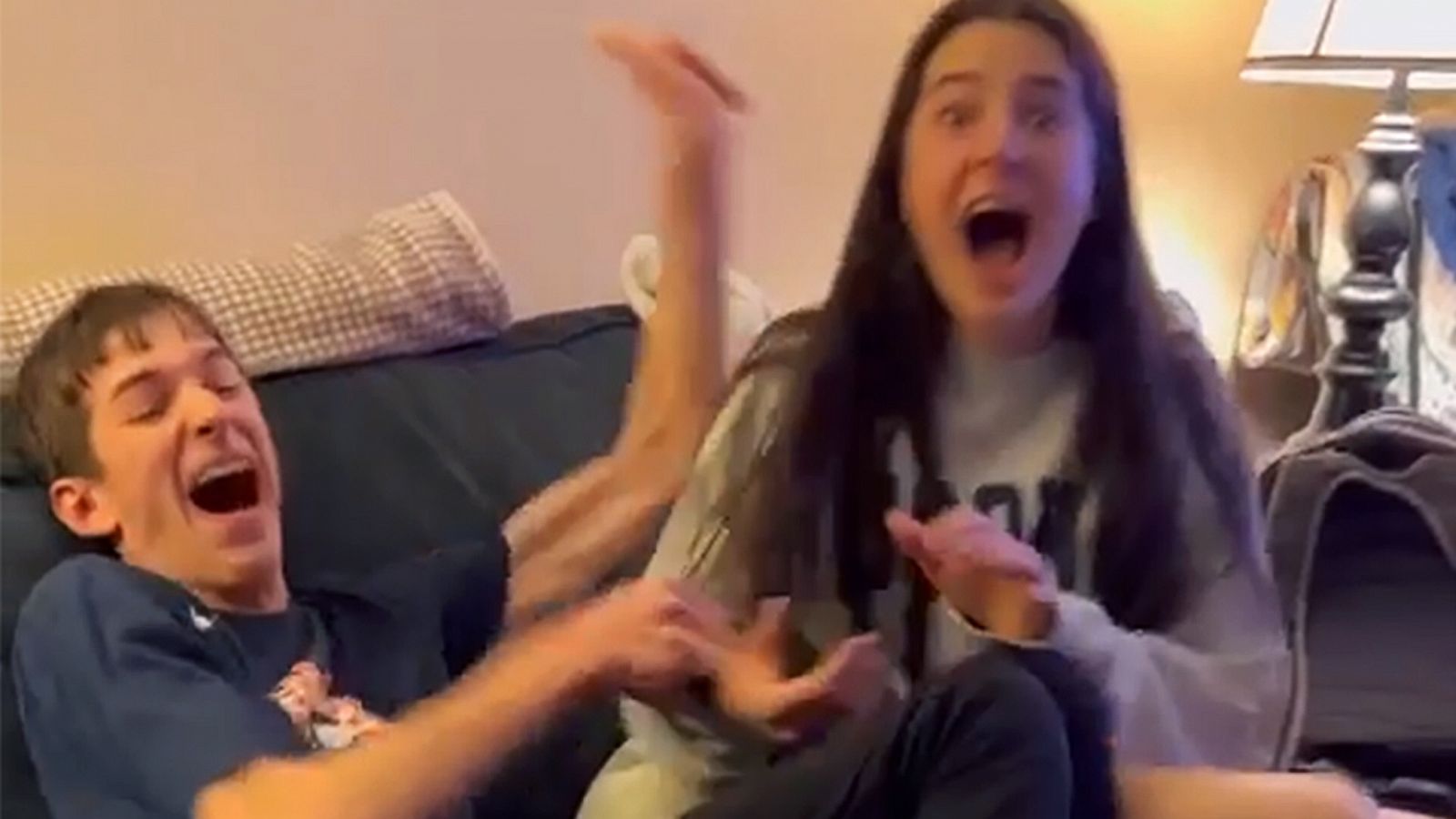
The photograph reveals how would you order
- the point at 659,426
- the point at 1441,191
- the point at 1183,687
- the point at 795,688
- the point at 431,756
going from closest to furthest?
the point at 431,756 → the point at 795,688 → the point at 1183,687 → the point at 659,426 → the point at 1441,191

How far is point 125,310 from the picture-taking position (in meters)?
1.52

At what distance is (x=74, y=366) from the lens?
151 cm

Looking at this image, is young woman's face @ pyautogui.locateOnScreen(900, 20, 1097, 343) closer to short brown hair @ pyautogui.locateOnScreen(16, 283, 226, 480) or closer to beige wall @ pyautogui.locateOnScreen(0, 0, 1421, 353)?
short brown hair @ pyautogui.locateOnScreen(16, 283, 226, 480)

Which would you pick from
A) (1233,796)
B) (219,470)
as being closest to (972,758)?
(1233,796)

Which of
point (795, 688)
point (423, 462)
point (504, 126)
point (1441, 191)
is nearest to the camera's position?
point (795, 688)

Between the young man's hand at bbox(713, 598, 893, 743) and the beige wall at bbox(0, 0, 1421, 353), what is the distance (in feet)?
2.73

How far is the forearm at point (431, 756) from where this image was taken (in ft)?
3.81

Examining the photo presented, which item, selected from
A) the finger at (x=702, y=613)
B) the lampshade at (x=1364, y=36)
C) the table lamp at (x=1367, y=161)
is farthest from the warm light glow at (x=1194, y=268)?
the finger at (x=702, y=613)

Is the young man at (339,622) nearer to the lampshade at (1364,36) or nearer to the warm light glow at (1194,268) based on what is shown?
the lampshade at (1364,36)

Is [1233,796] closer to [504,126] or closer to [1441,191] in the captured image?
[504,126]

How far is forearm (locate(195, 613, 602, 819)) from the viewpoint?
1.16 meters

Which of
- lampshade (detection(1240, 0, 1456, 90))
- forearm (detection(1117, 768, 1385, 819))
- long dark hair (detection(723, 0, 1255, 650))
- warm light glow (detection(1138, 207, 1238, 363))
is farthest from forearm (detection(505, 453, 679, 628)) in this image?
warm light glow (detection(1138, 207, 1238, 363))

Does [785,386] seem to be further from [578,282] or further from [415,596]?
[578,282]

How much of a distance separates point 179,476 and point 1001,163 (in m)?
0.59
